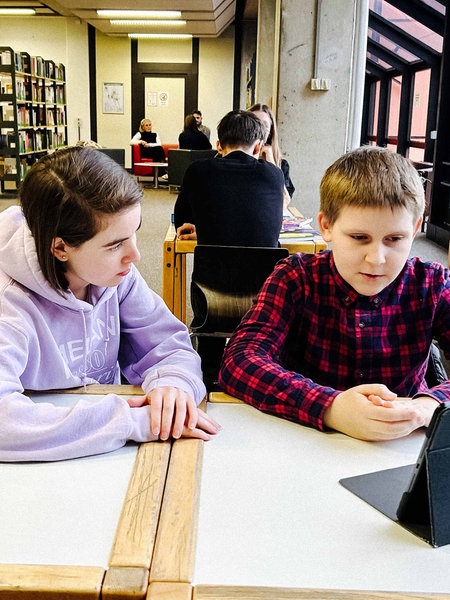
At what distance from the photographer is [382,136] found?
472 inches

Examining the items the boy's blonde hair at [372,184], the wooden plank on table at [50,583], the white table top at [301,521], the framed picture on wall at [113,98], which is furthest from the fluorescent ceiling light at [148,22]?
the wooden plank on table at [50,583]

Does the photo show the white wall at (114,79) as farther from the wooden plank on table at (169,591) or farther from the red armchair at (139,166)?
the wooden plank on table at (169,591)

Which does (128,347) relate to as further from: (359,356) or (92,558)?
(92,558)

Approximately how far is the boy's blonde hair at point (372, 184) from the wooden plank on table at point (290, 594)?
0.81 m

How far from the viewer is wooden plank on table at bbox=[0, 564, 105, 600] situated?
669 mm

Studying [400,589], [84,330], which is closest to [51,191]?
[84,330]

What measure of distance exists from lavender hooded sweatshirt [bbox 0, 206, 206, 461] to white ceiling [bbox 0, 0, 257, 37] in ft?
32.1

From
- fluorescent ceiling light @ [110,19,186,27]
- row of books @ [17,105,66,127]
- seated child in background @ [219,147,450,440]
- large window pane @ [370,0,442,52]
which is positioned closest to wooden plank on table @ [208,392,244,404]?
seated child in background @ [219,147,450,440]

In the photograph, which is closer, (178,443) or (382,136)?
(178,443)

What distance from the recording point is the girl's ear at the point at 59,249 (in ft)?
4.05

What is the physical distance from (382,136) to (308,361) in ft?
37.0

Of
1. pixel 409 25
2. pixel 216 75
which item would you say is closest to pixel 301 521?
pixel 409 25

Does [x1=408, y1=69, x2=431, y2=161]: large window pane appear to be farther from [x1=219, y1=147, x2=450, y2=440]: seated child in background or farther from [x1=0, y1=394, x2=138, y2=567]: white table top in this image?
[x1=0, y1=394, x2=138, y2=567]: white table top

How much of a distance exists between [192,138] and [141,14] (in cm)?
235
